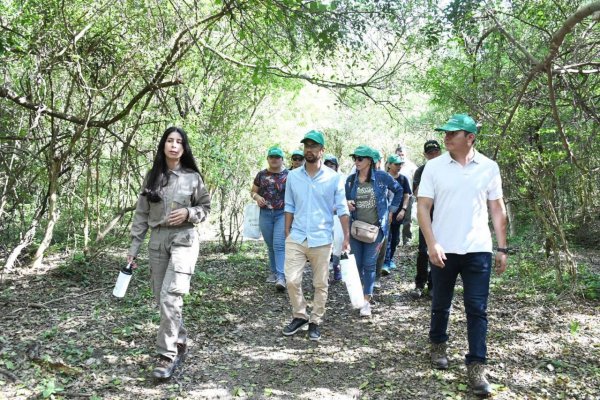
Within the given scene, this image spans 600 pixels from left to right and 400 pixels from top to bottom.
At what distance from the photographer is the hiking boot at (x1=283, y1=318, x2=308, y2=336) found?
16.7ft

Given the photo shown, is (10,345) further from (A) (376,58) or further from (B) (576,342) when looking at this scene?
(A) (376,58)

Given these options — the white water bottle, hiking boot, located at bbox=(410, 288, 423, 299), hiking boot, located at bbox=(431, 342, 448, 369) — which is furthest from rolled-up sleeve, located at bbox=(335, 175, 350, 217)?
hiking boot, located at bbox=(410, 288, 423, 299)

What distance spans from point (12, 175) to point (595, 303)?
7.77 m

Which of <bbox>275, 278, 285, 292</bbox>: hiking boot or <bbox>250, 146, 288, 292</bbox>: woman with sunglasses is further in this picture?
<bbox>250, 146, 288, 292</bbox>: woman with sunglasses

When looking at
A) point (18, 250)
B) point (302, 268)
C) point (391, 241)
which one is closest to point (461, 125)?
point (302, 268)

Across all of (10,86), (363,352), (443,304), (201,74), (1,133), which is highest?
(201,74)

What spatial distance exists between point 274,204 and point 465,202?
11.5ft

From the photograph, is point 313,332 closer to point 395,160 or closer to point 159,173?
point 159,173

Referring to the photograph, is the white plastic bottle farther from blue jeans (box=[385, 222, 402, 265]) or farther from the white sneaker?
blue jeans (box=[385, 222, 402, 265])

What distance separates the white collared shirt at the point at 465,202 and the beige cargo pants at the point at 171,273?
203cm

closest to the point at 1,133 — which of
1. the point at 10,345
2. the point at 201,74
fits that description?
the point at 201,74

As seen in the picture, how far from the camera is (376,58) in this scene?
25.2ft

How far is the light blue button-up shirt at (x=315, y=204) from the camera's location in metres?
4.85

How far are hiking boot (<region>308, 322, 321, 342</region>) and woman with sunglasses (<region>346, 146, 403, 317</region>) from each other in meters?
0.86
